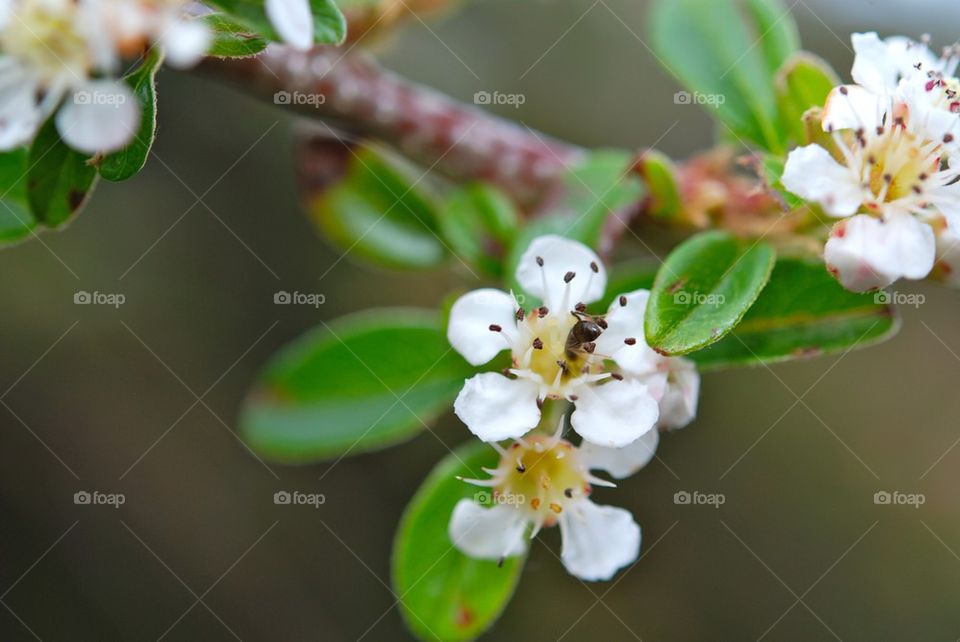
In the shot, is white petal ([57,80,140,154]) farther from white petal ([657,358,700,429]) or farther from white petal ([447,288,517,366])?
white petal ([657,358,700,429])

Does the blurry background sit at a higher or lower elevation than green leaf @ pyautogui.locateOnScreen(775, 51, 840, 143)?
lower

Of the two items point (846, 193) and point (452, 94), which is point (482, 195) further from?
point (452, 94)

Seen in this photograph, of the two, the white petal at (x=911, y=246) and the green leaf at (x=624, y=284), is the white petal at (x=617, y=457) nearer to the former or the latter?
the green leaf at (x=624, y=284)

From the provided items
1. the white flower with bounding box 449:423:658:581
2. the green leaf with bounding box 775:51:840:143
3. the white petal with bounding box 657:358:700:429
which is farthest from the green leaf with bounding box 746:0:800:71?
the white flower with bounding box 449:423:658:581

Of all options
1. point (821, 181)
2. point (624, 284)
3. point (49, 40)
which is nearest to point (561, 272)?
point (624, 284)

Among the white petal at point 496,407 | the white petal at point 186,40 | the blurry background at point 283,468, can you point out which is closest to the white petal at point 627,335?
the white petal at point 496,407

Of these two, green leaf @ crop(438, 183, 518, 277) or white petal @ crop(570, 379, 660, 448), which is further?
green leaf @ crop(438, 183, 518, 277)

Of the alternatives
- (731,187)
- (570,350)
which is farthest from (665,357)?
(731,187)
